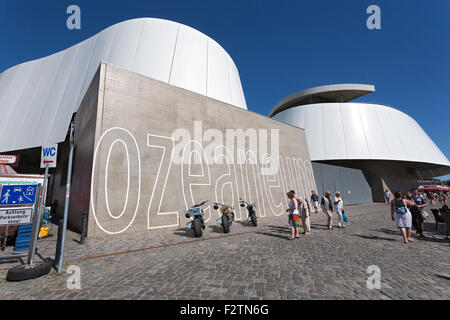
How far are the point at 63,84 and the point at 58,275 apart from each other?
26.9m

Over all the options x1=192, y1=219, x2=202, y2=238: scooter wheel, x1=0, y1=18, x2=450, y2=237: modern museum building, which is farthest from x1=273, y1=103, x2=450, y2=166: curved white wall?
x1=192, y1=219, x2=202, y2=238: scooter wheel

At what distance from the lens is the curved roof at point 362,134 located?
25328 mm

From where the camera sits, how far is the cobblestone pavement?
2.85 meters

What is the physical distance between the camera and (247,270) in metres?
3.72

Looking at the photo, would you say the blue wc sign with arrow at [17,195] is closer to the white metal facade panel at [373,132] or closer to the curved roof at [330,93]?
the white metal facade panel at [373,132]

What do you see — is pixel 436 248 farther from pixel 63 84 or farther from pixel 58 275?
pixel 63 84

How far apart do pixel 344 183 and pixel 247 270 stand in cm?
2254

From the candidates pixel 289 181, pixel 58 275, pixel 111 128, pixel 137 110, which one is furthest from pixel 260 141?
pixel 58 275

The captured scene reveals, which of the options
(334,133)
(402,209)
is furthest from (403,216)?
(334,133)

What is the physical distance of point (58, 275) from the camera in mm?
3533

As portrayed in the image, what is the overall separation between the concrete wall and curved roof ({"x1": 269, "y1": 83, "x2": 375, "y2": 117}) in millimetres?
14741

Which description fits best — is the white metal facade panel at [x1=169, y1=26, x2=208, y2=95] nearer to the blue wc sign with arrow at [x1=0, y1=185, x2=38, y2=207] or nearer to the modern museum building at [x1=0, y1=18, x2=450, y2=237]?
the modern museum building at [x1=0, y1=18, x2=450, y2=237]

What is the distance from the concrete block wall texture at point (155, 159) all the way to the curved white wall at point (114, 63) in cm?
1092

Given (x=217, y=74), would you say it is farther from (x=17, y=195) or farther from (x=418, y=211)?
(x=17, y=195)
